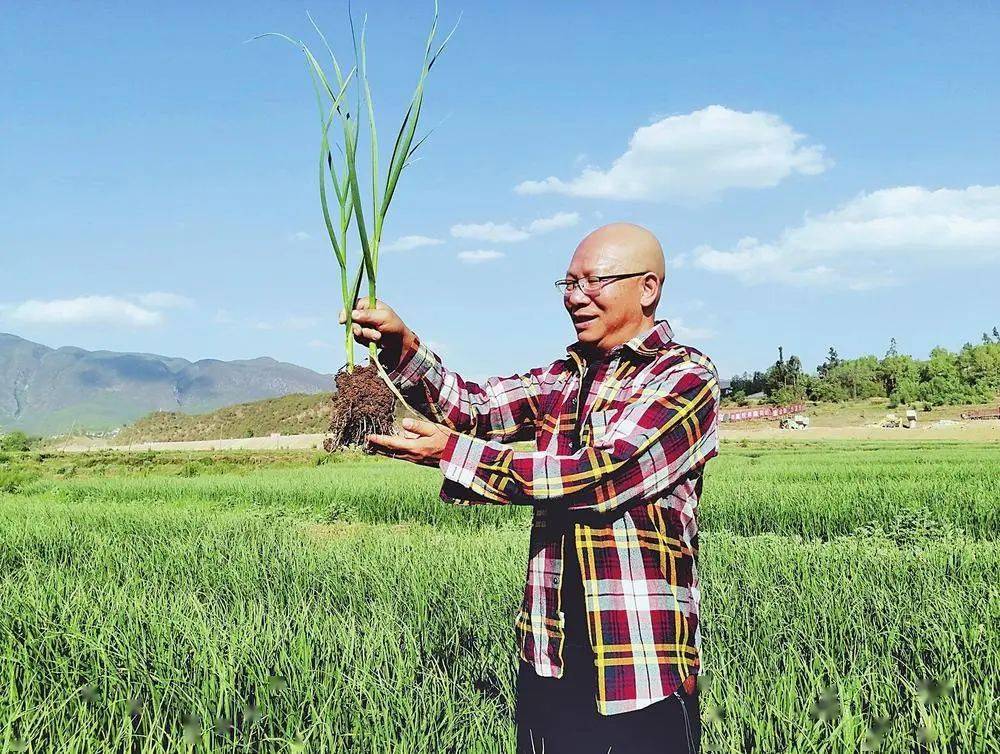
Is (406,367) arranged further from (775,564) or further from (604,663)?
(775,564)

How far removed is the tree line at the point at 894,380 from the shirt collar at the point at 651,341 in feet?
156

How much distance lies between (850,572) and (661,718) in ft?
11.8

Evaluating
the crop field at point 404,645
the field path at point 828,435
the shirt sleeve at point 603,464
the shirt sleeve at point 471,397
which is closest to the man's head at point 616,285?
the shirt sleeve at point 603,464

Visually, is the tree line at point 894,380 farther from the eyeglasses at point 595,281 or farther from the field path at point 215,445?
the eyeglasses at point 595,281

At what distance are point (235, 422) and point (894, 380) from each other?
48261mm

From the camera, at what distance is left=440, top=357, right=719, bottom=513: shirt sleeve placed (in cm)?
149

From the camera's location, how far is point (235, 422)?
61.5 metres

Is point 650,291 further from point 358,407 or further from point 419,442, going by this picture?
point 358,407

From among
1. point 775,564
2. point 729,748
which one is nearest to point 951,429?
point 775,564

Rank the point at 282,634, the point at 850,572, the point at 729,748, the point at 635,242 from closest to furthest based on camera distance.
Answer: the point at 635,242 < the point at 729,748 < the point at 282,634 < the point at 850,572

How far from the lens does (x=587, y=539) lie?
1619 millimetres

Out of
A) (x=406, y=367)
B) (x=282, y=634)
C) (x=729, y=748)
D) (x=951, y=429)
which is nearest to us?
(x=406, y=367)

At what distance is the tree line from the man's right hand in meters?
47.6

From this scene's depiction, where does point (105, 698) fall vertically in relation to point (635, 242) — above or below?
below
